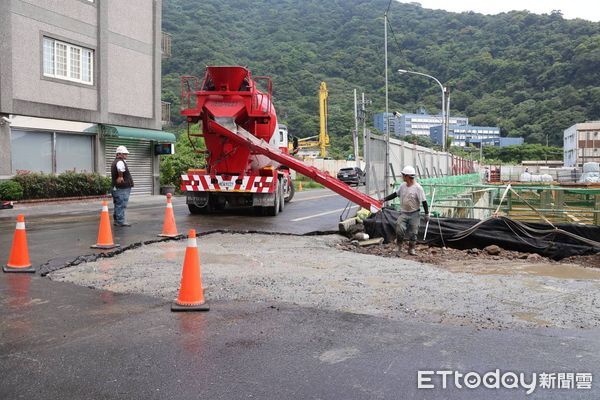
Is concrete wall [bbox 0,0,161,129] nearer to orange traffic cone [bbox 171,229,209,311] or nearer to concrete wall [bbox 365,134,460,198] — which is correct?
concrete wall [bbox 365,134,460,198]

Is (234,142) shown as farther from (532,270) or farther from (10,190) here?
(10,190)

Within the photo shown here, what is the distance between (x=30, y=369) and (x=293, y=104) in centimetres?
7673

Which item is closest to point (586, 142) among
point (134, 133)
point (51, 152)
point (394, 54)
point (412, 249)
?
point (394, 54)

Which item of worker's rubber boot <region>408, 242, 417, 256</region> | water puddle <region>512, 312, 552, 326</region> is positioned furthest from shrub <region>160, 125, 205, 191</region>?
water puddle <region>512, 312, 552, 326</region>

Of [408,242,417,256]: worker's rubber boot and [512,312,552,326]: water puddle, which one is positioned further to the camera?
[408,242,417,256]: worker's rubber boot

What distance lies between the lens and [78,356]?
4.55 metres

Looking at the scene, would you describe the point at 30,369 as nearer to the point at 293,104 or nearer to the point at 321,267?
the point at 321,267

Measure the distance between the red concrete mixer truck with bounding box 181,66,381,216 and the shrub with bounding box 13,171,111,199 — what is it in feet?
26.3

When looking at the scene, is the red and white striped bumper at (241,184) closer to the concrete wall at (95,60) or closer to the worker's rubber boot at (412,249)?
the worker's rubber boot at (412,249)

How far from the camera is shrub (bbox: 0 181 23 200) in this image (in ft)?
63.5

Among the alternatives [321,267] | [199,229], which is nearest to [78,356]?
[321,267]

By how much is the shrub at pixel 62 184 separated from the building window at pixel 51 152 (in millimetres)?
856

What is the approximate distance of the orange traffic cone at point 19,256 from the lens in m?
7.83

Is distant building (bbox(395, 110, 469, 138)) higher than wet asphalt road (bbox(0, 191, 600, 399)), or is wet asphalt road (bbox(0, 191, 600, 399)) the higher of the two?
distant building (bbox(395, 110, 469, 138))
